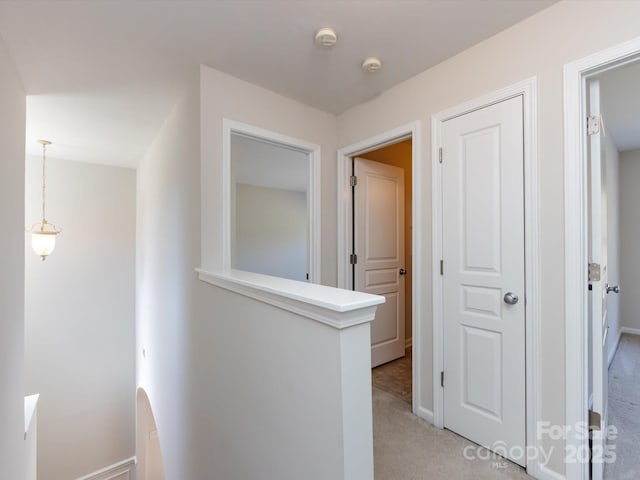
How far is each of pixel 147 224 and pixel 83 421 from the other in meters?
3.02

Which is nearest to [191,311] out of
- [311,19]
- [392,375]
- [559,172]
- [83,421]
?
[392,375]

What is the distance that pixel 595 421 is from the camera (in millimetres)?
1396

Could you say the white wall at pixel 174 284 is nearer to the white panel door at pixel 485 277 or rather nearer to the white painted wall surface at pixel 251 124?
the white painted wall surface at pixel 251 124

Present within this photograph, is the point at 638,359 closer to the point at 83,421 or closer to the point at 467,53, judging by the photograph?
the point at 467,53

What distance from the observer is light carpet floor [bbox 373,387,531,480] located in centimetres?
149

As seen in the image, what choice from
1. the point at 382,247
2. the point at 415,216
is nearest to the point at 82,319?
the point at 382,247

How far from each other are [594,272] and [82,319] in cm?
547

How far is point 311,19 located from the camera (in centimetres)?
155

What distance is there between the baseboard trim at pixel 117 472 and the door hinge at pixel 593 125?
6.48m

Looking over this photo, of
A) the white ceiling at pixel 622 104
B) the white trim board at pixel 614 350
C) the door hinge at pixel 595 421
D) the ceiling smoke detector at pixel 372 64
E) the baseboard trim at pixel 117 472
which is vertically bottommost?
the baseboard trim at pixel 117 472

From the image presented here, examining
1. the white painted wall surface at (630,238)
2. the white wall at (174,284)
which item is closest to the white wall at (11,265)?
the white wall at (174,284)

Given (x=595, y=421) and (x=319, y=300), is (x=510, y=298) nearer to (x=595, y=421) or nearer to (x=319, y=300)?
(x=595, y=421)

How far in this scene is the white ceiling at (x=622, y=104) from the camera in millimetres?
2096

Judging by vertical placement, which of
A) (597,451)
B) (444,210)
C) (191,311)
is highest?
(444,210)
